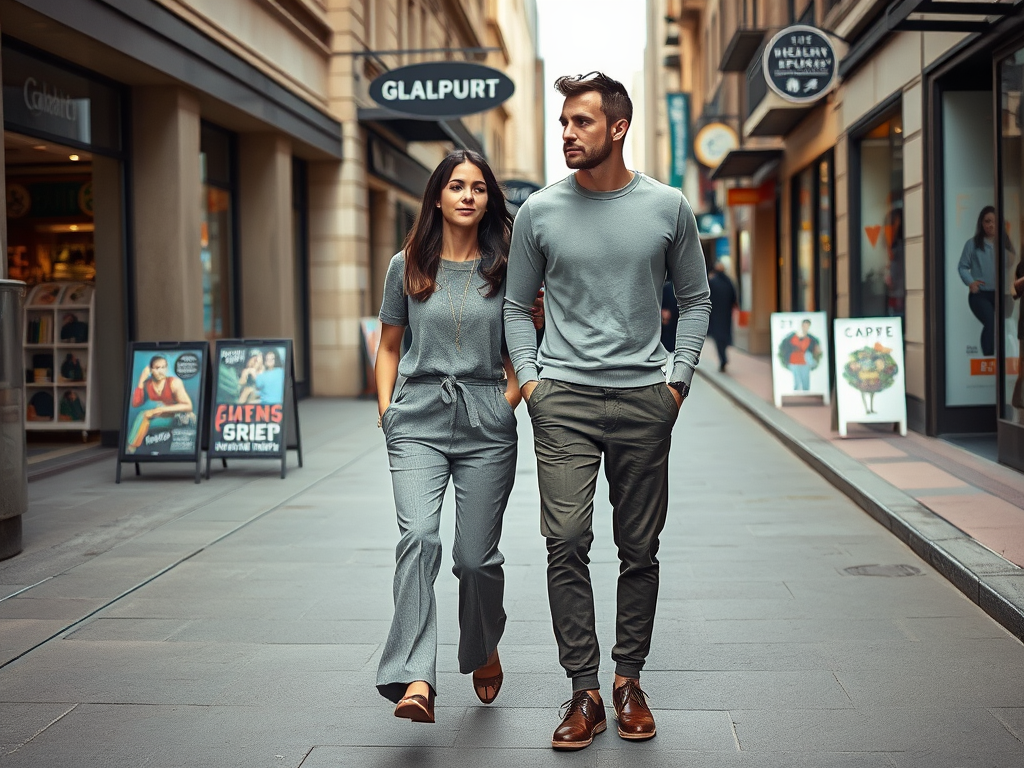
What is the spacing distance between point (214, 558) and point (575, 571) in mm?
3478

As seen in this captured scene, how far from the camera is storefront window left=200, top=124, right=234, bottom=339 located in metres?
14.4

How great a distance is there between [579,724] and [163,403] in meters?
6.67

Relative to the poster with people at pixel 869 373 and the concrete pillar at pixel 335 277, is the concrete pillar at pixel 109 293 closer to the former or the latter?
the concrete pillar at pixel 335 277

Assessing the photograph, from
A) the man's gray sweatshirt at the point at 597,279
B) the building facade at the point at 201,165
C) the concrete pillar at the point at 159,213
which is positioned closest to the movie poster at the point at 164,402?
the building facade at the point at 201,165

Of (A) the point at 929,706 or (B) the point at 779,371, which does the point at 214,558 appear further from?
(B) the point at 779,371

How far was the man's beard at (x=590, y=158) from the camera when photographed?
374cm

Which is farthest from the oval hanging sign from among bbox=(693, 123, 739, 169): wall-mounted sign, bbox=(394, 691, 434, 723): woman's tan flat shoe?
bbox=(693, 123, 739, 169): wall-mounted sign

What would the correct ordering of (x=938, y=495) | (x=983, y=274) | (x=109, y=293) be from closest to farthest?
(x=938, y=495) → (x=983, y=274) → (x=109, y=293)

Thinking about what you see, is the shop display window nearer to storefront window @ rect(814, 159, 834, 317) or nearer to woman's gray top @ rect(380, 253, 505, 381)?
woman's gray top @ rect(380, 253, 505, 381)

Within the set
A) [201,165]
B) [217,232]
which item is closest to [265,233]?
[217,232]

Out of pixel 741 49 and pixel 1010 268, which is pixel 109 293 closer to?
pixel 1010 268

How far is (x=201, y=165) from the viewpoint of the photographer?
46.1 feet

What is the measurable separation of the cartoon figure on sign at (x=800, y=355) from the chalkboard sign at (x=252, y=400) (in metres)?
6.71

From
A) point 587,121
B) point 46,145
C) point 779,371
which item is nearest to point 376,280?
point 779,371
